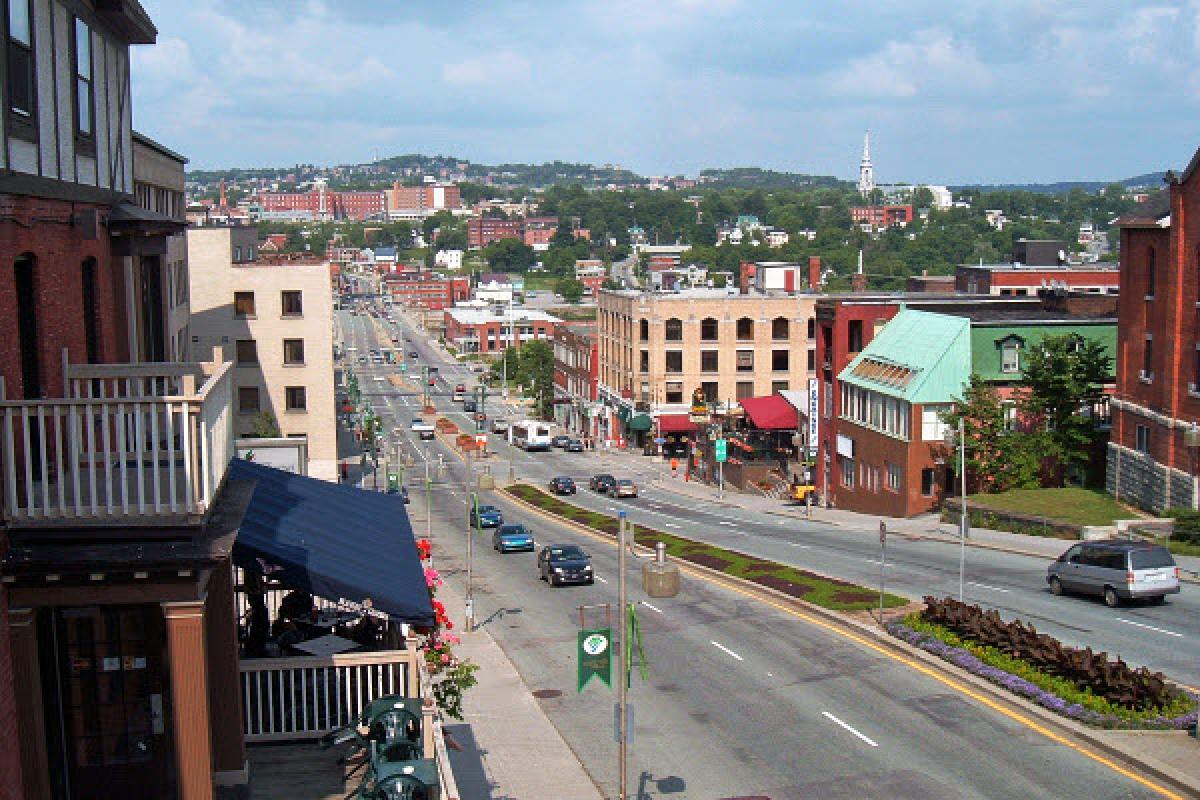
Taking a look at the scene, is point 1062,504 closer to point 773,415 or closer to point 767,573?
point 767,573

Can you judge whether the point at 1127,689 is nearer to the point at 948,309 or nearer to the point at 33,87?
the point at 33,87

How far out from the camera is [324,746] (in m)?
15.6

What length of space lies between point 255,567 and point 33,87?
568 centimetres

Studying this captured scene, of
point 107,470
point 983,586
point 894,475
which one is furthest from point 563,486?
point 107,470

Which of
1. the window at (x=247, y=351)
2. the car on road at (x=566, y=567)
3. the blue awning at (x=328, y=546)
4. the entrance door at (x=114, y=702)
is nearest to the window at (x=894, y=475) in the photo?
the car on road at (x=566, y=567)

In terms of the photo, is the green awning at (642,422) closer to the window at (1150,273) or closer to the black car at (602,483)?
the black car at (602,483)

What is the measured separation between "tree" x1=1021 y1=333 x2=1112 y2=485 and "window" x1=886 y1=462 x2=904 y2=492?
6.89 metres

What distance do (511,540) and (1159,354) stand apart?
27366mm

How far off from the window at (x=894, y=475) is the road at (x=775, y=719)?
29048 millimetres

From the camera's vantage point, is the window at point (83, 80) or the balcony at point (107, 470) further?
the window at point (83, 80)

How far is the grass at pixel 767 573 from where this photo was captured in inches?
1508

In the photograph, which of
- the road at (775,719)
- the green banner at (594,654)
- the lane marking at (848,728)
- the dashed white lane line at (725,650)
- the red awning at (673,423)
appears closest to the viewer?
the green banner at (594,654)

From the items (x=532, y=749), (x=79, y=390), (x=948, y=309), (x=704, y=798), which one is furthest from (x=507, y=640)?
(x=948, y=309)

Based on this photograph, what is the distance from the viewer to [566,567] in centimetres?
4641
